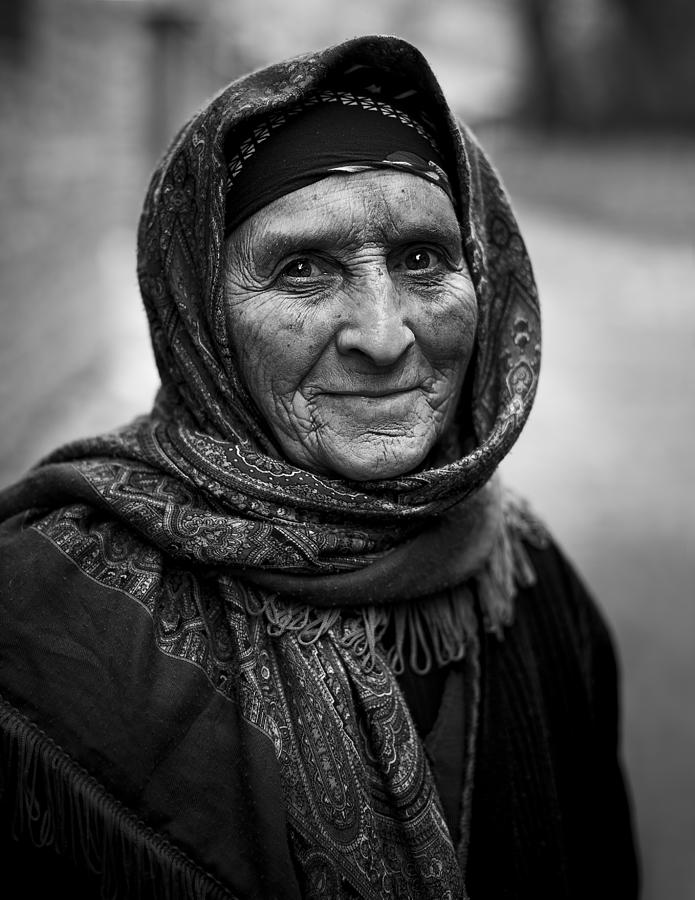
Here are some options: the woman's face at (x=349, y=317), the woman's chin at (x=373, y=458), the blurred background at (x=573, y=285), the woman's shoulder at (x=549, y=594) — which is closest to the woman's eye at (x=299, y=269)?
the woman's face at (x=349, y=317)

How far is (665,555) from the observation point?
215 inches

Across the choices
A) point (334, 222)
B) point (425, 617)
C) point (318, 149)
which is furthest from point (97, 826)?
point (318, 149)

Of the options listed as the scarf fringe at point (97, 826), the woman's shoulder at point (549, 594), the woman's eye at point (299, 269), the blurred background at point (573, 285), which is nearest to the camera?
the scarf fringe at point (97, 826)

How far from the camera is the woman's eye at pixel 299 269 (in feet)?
4.80

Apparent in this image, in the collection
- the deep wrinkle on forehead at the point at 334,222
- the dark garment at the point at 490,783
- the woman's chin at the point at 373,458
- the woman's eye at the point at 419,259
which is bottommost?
the dark garment at the point at 490,783

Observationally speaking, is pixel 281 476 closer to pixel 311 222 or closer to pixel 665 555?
pixel 311 222

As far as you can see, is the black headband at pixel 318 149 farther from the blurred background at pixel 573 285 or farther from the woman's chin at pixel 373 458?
the blurred background at pixel 573 285

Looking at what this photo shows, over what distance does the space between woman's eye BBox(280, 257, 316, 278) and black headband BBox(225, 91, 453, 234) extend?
11cm

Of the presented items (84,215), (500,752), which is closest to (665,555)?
(500,752)

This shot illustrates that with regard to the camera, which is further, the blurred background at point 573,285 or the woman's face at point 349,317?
the blurred background at point 573,285

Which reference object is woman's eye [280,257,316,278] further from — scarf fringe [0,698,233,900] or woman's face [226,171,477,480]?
scarf fringe [0,698,233,900]

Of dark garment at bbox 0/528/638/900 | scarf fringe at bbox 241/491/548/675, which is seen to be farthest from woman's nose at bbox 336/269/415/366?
dark garment at bbox 0/528/638/900

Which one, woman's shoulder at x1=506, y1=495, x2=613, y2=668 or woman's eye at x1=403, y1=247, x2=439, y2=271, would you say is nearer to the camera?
woman's eye at x1=403, y1=247, x2=439, y2=271

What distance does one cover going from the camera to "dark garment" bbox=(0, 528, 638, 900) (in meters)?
1.38
